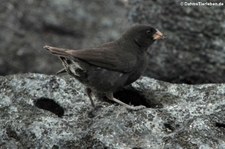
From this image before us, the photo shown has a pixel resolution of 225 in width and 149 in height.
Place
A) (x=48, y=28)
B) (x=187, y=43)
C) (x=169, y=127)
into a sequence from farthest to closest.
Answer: (x=48, y=28), (x=187, y=43), (x=169, y=127)

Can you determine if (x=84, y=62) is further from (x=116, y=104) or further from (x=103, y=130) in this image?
(x=103, y=130)

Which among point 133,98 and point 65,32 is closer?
point 133,98

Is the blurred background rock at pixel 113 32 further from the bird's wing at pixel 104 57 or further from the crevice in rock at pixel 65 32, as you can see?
the bird's wing at pixel 104 57

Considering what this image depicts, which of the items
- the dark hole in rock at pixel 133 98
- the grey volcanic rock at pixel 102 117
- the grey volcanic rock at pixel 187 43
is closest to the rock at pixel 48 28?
the grey volcanic rock at pixel 187 43

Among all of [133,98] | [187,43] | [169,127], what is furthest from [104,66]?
[187,43]

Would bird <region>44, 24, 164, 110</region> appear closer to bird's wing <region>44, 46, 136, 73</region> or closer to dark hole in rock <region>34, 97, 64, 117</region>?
A: bird's wing <region>44, 46, 136, 73</region>

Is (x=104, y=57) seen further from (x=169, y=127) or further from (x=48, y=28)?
(x=48, y=28)

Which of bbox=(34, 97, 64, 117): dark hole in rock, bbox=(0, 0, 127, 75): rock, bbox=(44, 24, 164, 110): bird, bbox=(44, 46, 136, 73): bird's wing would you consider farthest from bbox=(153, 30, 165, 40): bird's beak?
bbox=(0, 0, 127, 75): rock
